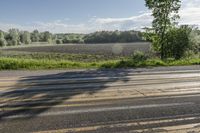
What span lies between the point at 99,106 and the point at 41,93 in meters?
2.20

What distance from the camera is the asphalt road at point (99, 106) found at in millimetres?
5219

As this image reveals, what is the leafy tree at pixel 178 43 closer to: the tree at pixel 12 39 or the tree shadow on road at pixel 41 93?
the tree shadow on road at pixel 41 93

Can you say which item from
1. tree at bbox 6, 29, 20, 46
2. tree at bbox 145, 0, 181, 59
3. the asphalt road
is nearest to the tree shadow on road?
the asphalt road

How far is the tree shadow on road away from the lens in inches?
247

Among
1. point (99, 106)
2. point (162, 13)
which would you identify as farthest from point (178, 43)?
point (99, 106)

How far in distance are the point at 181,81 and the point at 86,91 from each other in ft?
13.5

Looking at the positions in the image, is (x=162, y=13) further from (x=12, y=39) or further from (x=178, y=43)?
(x=12, y=39)

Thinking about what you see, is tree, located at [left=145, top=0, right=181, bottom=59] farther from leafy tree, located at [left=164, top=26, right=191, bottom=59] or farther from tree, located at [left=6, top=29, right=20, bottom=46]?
tree, located at [left=6, top=29, right=20, bottom=46]

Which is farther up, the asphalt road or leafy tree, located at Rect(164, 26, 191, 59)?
leafy tree, located at Rect(164, 26, 191, 59)

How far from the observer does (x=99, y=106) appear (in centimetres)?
657

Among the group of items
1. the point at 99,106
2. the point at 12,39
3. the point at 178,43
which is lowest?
the point at 99,106

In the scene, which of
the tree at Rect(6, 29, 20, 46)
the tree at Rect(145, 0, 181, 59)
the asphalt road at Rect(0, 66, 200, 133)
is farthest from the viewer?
the tree at Rect(6, 29, 20, 46)

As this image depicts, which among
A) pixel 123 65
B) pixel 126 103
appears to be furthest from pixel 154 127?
pixel 123 65

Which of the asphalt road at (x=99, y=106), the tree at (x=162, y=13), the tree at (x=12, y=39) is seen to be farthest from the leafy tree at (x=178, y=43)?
the tree at (x=12, y=39)
